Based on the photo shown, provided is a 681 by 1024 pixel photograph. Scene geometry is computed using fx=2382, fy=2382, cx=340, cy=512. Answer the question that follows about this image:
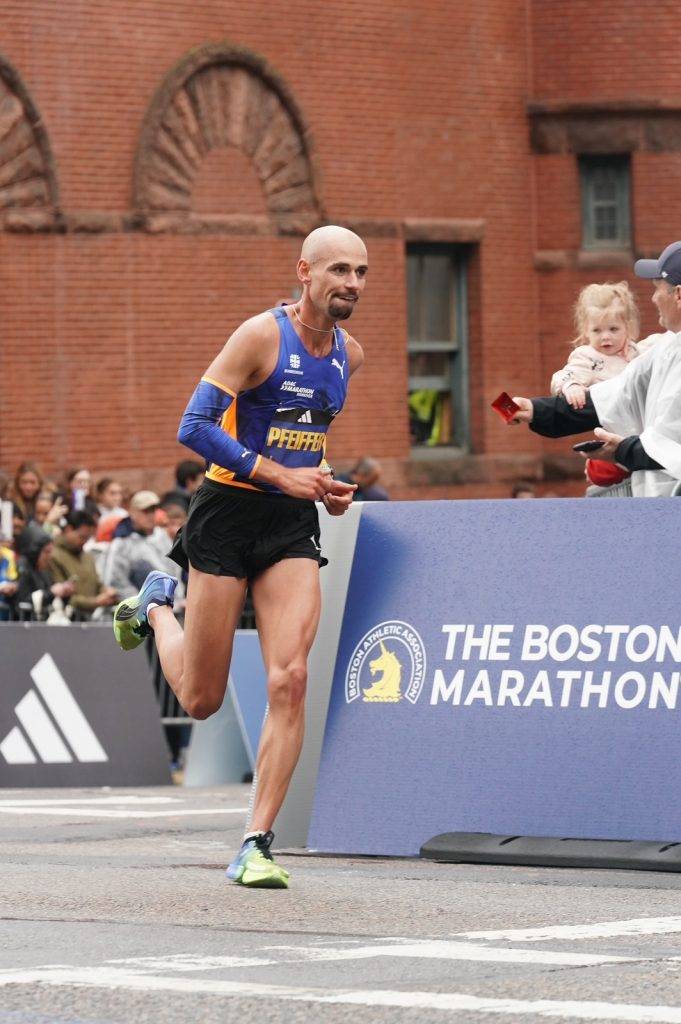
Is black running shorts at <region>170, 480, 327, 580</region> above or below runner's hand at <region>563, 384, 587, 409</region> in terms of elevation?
below

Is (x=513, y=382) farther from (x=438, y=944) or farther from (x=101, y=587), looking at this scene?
(x=438, y=944)

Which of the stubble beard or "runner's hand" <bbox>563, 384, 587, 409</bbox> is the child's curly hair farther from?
the stubble beard

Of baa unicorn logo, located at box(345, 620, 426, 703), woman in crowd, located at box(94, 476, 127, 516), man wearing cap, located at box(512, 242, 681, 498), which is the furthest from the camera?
woman in crowd, located at box(94, 476, 127, 516)

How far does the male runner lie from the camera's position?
8.17 meters

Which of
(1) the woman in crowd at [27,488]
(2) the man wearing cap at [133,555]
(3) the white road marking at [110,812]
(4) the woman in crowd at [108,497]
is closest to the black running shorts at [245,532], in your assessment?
(3) the white road marking at [110,812]

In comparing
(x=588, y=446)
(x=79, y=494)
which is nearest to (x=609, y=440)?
(x=588, y=446)

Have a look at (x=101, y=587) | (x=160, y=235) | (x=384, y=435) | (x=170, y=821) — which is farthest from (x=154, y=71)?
(x=170, y=821)

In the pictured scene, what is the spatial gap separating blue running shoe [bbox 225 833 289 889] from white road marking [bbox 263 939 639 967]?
1.34 m

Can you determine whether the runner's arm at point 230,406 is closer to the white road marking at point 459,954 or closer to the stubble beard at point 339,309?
the stubble beard at point 339,309

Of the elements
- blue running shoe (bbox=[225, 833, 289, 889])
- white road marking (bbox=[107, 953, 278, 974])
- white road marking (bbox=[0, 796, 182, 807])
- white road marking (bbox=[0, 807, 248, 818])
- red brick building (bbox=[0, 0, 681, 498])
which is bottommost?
white road marking (bbox=[0, 796, 182, 807])

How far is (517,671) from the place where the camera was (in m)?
8.77

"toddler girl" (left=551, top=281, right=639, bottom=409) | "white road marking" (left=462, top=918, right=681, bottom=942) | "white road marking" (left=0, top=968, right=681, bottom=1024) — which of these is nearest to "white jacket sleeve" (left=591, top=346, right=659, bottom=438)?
"toddler girl" (left=551, top=281, right=639, bottom=409)

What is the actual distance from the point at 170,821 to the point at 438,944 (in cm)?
518

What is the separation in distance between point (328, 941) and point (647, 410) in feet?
10.1
